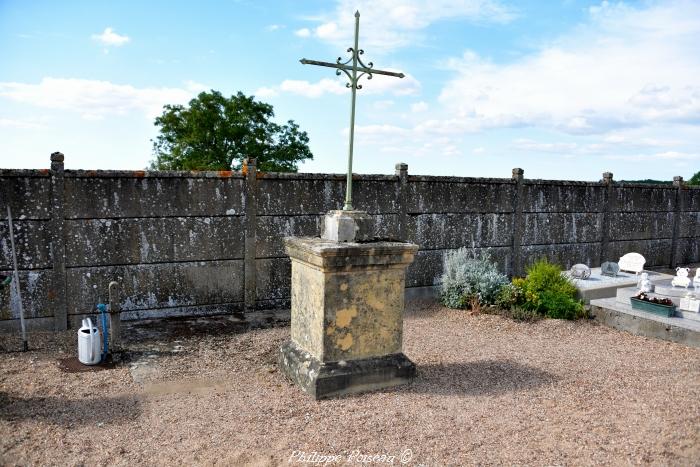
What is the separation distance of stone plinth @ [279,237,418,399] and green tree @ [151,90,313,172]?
21915 mm

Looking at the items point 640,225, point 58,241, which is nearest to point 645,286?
point 640,225

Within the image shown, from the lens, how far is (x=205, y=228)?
844cm

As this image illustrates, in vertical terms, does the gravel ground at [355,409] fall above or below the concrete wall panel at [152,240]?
below

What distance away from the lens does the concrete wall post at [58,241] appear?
24.6 ft

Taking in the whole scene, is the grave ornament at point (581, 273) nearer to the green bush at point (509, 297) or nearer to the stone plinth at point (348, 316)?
the green bush at point (509, 297)

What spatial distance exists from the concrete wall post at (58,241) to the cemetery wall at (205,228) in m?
0.01

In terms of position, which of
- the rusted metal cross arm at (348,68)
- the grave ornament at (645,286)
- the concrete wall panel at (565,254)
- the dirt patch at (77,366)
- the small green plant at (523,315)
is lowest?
the dirt patch at (77,366)

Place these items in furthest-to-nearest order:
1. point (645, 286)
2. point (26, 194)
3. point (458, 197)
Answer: point (458, 197) → point (645, 286) → point (26, 194)

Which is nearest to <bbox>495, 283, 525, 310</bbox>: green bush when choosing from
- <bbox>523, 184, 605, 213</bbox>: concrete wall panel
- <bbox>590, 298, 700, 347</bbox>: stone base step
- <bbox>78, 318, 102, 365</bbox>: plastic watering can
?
<bbox>590, 298, 700, 347</bbox>: stone base step

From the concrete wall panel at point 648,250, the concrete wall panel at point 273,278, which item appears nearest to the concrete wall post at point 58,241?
the concrete wall panel at point 273,278

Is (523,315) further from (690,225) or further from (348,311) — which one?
(690,225)

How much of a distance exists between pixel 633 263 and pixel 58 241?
1131cm

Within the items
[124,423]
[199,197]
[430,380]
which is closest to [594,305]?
[430,380]

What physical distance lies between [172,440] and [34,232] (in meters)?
4.55
